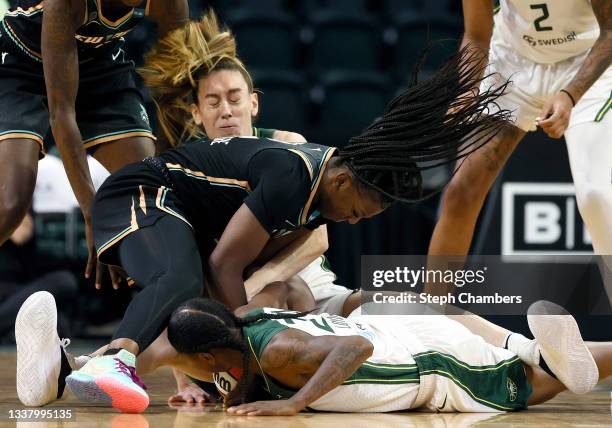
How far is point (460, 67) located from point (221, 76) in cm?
106

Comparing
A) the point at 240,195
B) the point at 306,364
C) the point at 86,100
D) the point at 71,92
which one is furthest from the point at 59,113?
the point at 306,364

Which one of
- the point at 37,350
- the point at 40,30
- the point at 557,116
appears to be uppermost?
the point at 40,30

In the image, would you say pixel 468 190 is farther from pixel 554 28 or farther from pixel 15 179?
pixel 15 179

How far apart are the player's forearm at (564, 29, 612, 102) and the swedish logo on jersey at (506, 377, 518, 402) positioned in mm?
1138

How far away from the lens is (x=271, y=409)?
309cm

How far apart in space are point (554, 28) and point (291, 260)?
1.47m

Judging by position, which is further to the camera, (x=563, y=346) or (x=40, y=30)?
(x=40, y=30)

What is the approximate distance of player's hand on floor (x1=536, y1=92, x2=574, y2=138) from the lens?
382cm

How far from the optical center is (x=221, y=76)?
4457mm

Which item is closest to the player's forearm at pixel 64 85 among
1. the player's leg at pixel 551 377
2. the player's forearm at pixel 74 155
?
the player's forearm at pixel 74 155

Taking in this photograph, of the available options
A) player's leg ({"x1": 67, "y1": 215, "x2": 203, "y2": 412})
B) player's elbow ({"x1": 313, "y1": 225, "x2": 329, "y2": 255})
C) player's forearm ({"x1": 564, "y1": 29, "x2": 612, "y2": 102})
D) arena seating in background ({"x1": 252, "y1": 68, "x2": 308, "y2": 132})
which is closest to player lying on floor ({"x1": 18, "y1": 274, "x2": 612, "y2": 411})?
player's leg ({"x1": 67, "y1": 215, "x2": 203, "y2": 412})

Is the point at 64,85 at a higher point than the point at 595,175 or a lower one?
higher

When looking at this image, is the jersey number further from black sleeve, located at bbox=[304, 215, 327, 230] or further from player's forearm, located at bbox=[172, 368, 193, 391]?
player's forearm, located at bbox=[172, 368, 193, 391]

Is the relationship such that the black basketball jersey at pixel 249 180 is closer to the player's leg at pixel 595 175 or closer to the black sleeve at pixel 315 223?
the black sleeve at pixel 315 223
